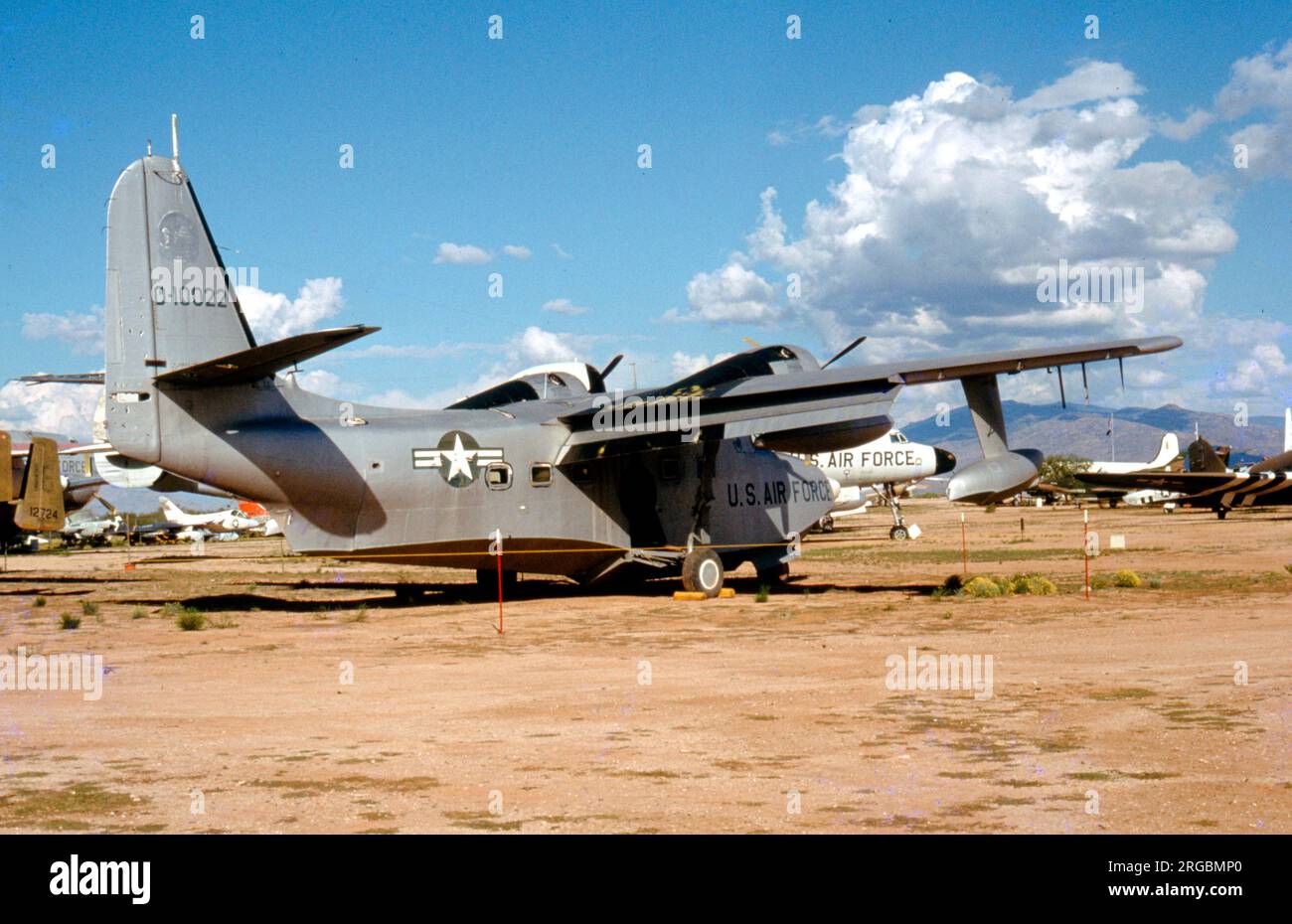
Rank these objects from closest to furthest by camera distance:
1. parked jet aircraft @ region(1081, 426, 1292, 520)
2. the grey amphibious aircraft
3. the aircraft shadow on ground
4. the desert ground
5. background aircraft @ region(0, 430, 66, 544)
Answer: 1. the desert ground
2. the grey amphibious aircraft
3. the aircraft shadow on ground
4. background aircraft @ region(0, 430, 66, 544)
5. parked jet aircraft @ region(1081, 426, 1292, 520)

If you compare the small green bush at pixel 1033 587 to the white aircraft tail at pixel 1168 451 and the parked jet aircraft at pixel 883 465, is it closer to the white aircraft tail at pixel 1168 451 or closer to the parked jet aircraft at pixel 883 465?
the parked jet aircraft at pixel 883 465

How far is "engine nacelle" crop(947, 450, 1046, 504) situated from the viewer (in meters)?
20.4

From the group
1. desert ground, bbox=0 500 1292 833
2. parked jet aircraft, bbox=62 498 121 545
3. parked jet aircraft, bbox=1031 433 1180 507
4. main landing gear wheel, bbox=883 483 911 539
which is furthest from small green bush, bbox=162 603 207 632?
Answer: parked jet aircraft, bbox=62 498 121 545

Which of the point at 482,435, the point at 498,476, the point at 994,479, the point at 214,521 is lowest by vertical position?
the point at 994,479

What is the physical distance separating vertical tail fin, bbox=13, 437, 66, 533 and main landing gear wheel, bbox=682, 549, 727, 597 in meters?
15.9

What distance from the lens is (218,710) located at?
11352 mm

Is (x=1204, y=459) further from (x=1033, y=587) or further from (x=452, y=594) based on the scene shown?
(x=452, y=594)

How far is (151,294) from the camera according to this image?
1933cm

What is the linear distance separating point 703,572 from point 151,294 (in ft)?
39.1

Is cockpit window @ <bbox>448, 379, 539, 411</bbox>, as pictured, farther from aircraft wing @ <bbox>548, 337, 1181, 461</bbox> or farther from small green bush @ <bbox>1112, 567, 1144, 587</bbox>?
small green bush @ <bbox>1112, 567, 1144, 587</bbox>

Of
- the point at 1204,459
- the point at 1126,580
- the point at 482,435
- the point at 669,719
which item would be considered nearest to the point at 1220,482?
the point at 1204,459
